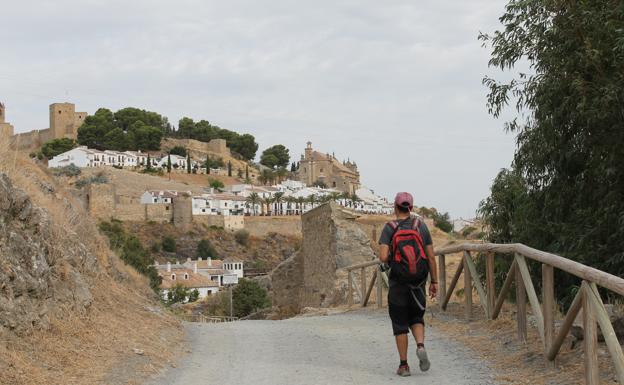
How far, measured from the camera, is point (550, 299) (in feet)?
22.2

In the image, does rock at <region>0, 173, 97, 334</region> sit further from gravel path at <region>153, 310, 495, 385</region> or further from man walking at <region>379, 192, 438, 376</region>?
man walking at <region>379, 192, 438, 376</region>

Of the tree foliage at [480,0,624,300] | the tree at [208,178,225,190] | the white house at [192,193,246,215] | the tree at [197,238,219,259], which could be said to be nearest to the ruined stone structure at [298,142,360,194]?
the tree at [208,178,225,190]

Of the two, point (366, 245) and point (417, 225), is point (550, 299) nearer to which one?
point (417, 225)

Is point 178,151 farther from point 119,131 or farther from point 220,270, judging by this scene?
point 220,270

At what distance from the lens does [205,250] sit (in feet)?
350

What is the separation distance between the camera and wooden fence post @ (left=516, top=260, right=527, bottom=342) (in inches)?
305

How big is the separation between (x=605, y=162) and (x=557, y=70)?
1590mm

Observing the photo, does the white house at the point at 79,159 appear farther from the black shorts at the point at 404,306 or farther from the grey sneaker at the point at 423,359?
the grey sneaker at the point at 423,359

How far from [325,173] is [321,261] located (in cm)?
14903

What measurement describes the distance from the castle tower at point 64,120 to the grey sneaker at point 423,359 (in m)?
160

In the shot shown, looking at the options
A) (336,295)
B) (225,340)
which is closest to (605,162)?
(225,340)

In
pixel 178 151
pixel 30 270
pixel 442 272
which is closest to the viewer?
pixel 30 270

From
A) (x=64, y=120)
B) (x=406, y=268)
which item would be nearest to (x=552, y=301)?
(x=406, y=268)

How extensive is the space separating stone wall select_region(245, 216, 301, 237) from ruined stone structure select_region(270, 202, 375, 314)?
86987 mm
